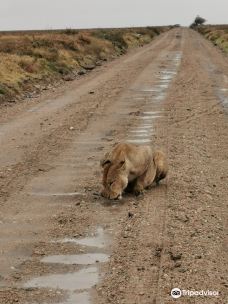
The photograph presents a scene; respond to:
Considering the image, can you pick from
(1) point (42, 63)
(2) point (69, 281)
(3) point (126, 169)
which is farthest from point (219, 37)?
(2) point (69, 281)

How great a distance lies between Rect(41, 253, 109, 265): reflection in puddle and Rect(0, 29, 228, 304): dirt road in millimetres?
10

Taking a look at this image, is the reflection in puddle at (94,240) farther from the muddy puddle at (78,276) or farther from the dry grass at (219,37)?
the dry grass at (219,37)

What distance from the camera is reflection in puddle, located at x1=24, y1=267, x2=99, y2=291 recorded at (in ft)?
18.7

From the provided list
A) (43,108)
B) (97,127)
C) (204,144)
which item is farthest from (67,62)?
(204,144)

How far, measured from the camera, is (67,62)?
30875mm

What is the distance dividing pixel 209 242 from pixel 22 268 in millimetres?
1982

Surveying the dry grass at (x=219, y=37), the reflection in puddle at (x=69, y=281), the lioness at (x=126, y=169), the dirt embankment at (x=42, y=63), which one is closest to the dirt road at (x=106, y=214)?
the reflection in puddle at (x=69, y=281)

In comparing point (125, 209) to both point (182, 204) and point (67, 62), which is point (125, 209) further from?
point (67, 62)

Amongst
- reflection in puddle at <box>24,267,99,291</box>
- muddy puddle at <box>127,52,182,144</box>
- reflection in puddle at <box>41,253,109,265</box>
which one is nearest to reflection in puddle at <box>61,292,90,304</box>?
reflection in puddle at <box>24,267,99,291</box>

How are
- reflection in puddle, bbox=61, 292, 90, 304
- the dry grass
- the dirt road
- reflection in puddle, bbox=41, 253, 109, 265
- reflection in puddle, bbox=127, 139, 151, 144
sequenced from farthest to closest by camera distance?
the dry grass
reflection in puddle, bbox=127, 139, 151, 144
reflection in puddle, bbox=41, 253, 109, 265
the dirt road
reflection in puddle, bbox=61, 292, 90, 304

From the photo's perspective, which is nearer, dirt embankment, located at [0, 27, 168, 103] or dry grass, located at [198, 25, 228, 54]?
dirt embankment, located at [0, 27, 168, 103]

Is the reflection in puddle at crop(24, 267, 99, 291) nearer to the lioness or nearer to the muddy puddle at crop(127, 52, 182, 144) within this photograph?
the lioness

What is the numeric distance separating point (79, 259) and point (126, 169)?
71.7 inches

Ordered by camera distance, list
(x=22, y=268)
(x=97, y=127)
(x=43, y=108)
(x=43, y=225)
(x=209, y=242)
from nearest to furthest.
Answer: (x=22, y=268) < (x=209, y=242) < (x=43, y=225) < (x=97, y=127) < (x=43, y=108)
